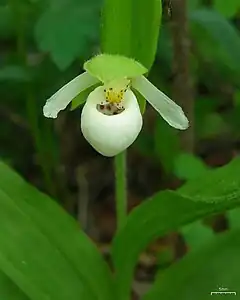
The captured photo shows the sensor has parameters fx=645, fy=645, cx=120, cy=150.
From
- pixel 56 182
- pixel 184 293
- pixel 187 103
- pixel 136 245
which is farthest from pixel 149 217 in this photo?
pixel 56 182

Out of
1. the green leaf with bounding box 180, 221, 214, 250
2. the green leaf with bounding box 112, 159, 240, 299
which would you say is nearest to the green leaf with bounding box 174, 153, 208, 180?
the green leaf with bounding box 180, 221, 214, 250

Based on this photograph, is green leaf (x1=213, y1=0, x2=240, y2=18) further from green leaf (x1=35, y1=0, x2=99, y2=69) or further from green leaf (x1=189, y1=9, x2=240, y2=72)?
green leaf (x1=35, y1=0, x2=99, y2=69)

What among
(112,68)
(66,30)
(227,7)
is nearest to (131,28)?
(112,68)

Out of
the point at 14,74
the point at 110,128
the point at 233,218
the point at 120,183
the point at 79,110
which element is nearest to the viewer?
the point at 110,128

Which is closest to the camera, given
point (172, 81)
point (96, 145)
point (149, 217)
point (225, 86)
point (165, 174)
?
point (96, 145)

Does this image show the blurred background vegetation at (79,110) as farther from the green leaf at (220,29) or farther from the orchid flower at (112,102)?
the orchid flower at (112,102)

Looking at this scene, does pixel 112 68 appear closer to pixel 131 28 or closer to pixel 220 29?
pixel 131 28

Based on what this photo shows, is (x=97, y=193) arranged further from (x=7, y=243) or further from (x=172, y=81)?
(x=7, y=243)
